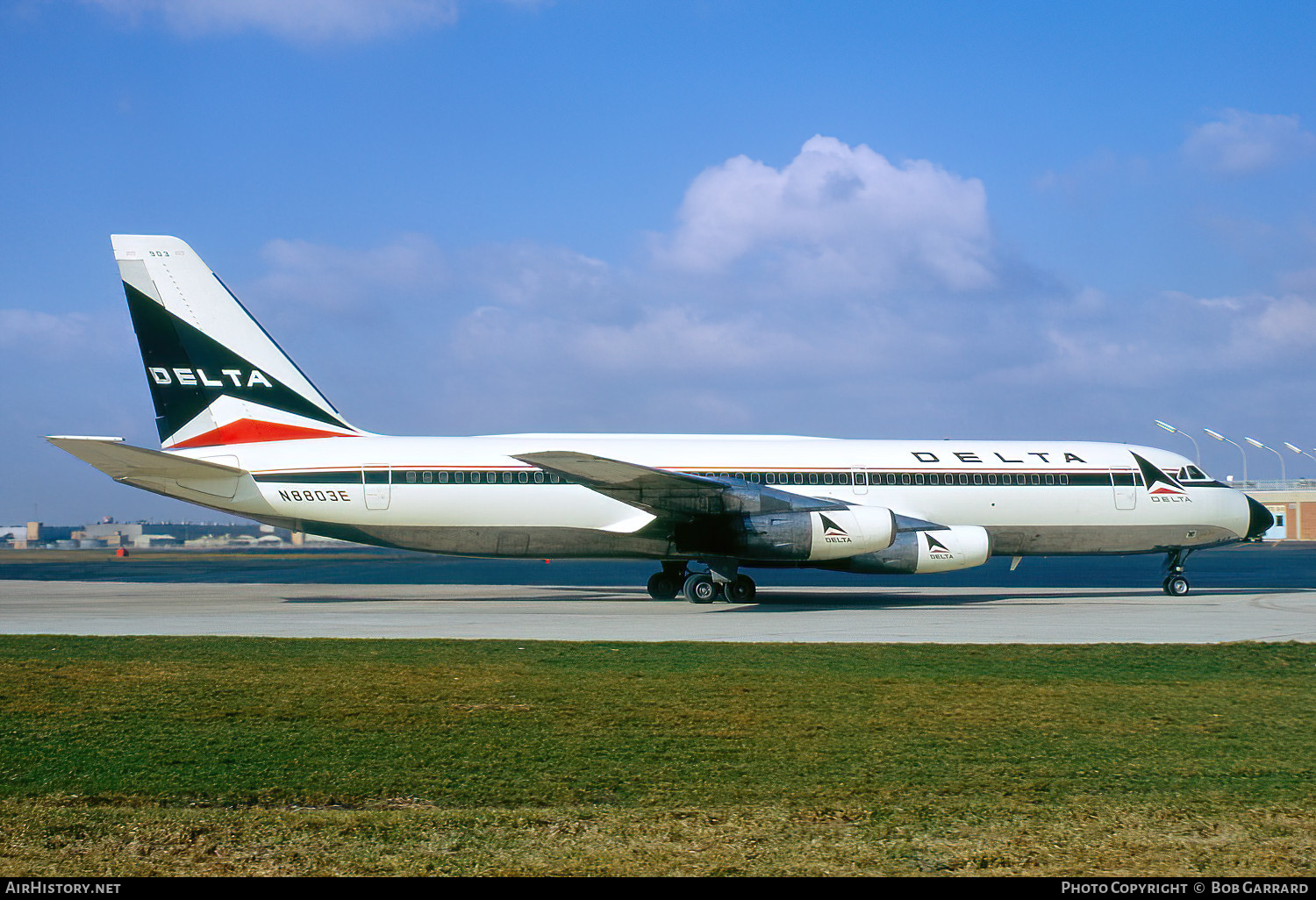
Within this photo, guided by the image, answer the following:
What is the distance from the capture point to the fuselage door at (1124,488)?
23453mm

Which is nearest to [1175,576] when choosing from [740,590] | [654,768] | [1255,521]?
[1255,521]

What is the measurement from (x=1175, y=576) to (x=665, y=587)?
11.9 meters

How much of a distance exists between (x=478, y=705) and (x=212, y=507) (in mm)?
15515

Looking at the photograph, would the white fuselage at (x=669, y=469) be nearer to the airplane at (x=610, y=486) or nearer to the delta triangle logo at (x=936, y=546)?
the airplane at (x=610, y=486)

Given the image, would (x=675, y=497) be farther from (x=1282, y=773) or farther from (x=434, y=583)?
(x=1282, y=773)

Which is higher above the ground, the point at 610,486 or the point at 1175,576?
the point at 610,486

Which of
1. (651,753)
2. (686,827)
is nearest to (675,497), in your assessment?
(651,753)

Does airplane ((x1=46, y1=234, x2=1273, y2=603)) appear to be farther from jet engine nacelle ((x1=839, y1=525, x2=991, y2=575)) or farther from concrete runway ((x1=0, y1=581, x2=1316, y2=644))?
concrete runway ((x1=0, y1=581, x2=1316, y2=644))

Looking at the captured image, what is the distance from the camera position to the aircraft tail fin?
22.0 meters

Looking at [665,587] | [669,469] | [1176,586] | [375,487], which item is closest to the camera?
[375,487]

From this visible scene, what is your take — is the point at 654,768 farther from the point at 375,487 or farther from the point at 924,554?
the point at 375,487

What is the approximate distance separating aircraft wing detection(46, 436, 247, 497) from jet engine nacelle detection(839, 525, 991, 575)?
13.0m

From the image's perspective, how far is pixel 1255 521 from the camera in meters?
24.3

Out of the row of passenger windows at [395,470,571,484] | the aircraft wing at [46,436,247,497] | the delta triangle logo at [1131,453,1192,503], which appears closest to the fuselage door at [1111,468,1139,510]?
the delta triangle logo at [1131,453,1192,503]
